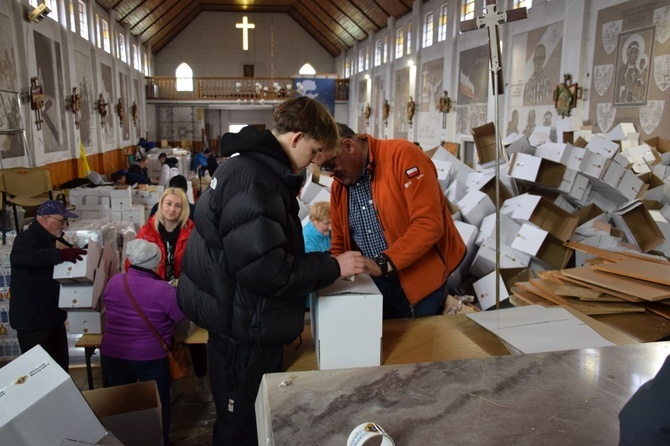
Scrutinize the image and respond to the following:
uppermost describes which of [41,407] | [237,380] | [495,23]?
[495,23]

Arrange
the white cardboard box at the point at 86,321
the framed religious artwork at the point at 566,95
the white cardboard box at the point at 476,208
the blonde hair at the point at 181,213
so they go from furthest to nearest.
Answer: the framed religious artwork at the point at 566,95 < the white cardboard box at the point at 476,208 < the blonde hair at the point at 181,213 < the white cardboard box at the point at 86,321

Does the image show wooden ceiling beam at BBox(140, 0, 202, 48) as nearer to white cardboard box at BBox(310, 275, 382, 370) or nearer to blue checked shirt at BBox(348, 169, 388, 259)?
blue checked shirt at BBox(348, 169, 388, 259)

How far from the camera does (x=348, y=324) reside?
180 centimetres

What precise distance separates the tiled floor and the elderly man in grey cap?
0.50 meters

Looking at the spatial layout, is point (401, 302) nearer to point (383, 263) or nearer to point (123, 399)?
point (383, 263)

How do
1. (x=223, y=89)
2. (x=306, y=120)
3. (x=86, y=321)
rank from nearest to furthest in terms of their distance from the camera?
1. (x=306, y=120)
2. (x=86, y=321)
3. (x=223, y=89)

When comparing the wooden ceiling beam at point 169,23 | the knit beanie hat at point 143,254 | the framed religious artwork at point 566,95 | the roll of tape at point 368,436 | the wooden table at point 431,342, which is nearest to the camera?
the roll of tape at point 368,436

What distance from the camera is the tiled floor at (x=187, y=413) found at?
10.8ft

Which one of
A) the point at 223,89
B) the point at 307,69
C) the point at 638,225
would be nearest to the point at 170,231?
the point at 638,225

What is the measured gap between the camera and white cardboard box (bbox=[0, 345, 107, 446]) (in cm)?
142

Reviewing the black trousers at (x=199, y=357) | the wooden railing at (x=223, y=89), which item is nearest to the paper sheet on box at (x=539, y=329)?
the black trousers at (x=199, y=357)

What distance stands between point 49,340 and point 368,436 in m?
3.02

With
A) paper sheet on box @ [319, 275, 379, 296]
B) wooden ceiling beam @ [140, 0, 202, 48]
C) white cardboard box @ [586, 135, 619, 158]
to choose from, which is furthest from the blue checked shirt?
wooden ceiling beam @ [140, 0, 202, 48]

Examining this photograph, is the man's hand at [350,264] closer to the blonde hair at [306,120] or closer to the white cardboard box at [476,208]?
the blonde hair at [306,120]
